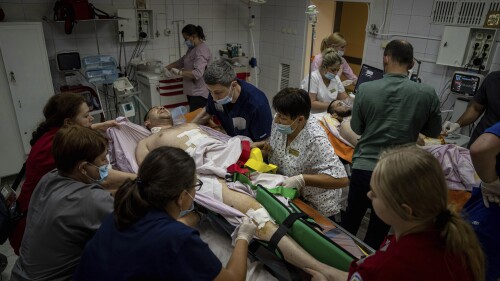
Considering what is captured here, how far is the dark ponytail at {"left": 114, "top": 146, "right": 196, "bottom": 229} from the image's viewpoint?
3.67ft

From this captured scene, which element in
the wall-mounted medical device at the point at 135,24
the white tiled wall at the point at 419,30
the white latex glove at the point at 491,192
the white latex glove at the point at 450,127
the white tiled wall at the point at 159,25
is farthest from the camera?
the wall-mounted medical device at the point at 135,24

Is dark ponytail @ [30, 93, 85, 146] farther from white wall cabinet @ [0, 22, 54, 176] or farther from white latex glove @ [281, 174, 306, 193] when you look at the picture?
white wall cabinet @ [0, 22, 54, 176]

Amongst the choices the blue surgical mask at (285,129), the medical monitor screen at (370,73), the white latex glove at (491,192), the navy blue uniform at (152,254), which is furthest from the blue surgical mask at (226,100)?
the medical monitor screen at (370,73)

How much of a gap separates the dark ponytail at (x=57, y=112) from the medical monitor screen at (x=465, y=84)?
3.36 m

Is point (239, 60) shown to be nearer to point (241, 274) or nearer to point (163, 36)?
point (163, 36)

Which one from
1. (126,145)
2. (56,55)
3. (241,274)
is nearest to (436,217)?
(241,274)

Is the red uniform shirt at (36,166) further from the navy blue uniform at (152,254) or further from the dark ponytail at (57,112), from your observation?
the navy blue uniform at (152,254)

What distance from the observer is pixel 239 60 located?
5.28 m

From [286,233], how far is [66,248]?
92 cm

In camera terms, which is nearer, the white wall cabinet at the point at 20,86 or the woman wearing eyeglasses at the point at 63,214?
the woman wearing eyeglasses at the point at 63,214

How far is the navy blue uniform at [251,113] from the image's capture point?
8.12 feet

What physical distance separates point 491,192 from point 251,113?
1506 mm

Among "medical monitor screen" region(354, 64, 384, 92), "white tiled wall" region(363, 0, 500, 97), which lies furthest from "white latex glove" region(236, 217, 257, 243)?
"white tiled wall" region(363, 0, 500, 97)

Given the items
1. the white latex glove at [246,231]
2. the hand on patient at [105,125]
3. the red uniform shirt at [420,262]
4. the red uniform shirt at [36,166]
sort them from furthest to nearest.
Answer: the hand on patient at [105,125] → the red uniform shirt at [36,166] → the white latex glove at [246,231] → the red uniform shirt at [420,262]
